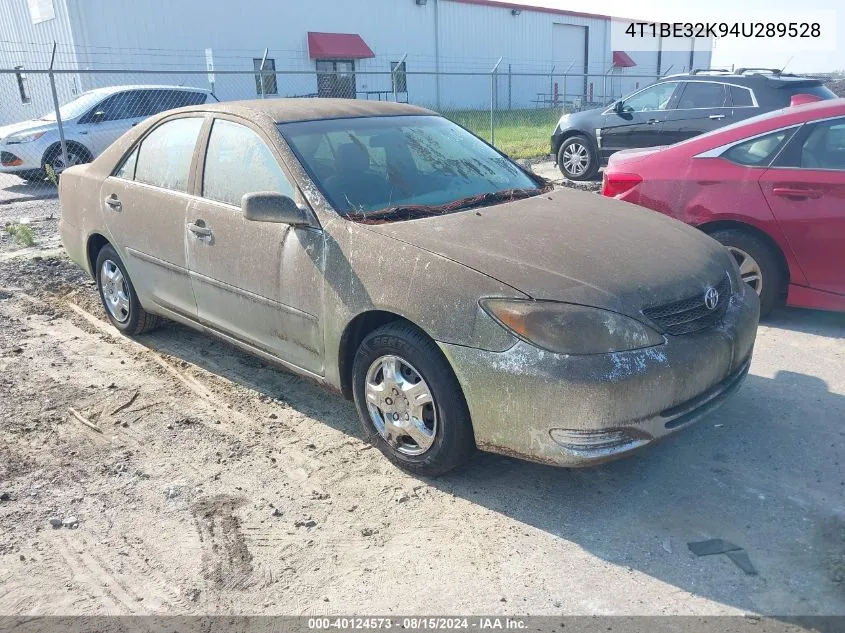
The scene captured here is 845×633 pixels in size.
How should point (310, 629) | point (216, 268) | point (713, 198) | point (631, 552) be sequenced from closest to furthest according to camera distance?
point (310, 629) → point (631, 552) → point (216, 268) → point (713, 198)

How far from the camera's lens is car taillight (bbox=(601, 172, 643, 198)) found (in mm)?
5703

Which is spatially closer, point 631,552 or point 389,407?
point 631,552

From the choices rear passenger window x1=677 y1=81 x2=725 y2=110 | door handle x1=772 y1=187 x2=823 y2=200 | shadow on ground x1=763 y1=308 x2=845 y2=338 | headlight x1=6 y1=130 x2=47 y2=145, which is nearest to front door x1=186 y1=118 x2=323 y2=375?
door handle x1=772 y1=187 x2=823 y2=200

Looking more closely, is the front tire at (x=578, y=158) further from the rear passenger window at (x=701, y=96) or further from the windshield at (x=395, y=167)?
the windshield at (x=395, y=167)

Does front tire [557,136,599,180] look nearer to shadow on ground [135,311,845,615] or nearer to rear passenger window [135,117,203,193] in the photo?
shadow on ground [135,311,845,615]

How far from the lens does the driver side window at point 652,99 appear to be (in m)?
11.1

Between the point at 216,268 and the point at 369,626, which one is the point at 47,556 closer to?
the point at 369,626

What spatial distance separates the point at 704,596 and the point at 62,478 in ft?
9.64

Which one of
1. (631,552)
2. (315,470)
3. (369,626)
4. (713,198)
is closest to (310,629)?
(369,626)

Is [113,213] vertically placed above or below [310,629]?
above

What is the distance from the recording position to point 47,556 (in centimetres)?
293

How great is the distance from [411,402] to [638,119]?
9.56m

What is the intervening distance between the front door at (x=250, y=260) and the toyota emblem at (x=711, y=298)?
1.81 m

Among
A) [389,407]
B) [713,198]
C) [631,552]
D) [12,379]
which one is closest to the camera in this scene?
[631,552]
